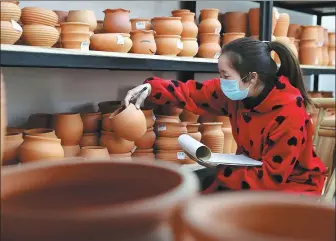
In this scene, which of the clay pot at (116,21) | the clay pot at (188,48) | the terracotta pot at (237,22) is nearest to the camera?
the clay pot at (116,21)

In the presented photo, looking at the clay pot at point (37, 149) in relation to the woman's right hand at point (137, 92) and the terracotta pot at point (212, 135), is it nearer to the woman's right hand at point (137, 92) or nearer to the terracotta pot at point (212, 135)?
the woman's right hand at point (137, 92)

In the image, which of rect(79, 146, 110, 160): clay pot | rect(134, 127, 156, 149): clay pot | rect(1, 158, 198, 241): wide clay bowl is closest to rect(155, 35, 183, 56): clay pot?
rect(134, 127, 156, 149): clay pot

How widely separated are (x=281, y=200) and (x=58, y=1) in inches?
93.8

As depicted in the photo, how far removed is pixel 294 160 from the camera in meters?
1.84

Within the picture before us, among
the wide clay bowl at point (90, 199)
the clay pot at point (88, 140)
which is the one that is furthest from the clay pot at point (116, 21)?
the wide clay bowl at point (90, 199)

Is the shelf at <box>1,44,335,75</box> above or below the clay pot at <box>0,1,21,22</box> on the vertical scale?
below

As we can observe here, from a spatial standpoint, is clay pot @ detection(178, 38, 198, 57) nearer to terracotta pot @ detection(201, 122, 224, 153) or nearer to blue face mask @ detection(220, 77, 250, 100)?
terracotta pot @ detection(201, 122, 224, 153)

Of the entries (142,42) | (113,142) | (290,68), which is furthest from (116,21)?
(290,68)

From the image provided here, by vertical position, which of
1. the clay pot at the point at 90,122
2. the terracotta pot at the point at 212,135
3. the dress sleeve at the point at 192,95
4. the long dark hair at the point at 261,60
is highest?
the long dark hair at the point at 261,60

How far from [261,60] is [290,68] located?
171 millimetres

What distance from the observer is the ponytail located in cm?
200

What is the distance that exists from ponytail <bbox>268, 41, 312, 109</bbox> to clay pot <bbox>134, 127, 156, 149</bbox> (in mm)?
706

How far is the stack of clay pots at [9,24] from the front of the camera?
165 centimetres

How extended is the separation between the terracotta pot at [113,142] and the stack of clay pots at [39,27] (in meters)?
0.54
